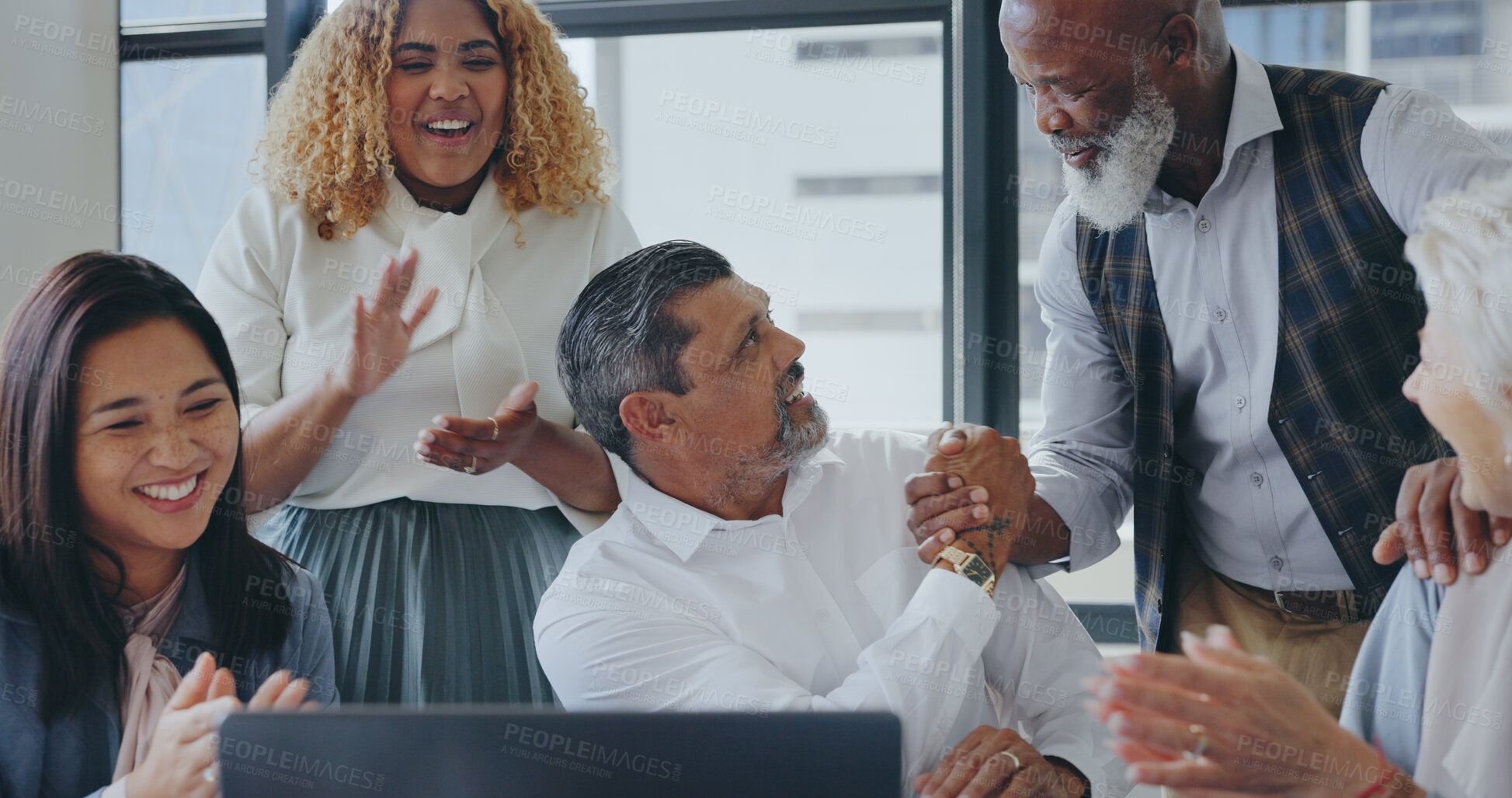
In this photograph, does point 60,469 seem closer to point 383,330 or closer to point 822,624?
point 383,330

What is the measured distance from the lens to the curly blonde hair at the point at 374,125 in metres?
1.95

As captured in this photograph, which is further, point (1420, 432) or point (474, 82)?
point (474, 82)

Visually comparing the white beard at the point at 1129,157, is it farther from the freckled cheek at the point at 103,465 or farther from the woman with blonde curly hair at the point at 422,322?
the freckled cheek at the point at 103,465

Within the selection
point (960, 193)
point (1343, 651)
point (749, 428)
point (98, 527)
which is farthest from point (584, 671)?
point (960, 193)

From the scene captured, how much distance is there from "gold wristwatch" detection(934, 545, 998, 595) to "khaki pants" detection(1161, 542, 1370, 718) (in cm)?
54

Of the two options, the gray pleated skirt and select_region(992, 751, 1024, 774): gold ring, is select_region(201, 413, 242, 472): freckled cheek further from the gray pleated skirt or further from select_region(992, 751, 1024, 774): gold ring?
select_region(992, 751, 1024, 774): gold ring

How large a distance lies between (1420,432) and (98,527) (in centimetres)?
195

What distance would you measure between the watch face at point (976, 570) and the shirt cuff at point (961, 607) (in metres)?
0.01

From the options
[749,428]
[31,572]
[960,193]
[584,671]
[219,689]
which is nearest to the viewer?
[219,689]

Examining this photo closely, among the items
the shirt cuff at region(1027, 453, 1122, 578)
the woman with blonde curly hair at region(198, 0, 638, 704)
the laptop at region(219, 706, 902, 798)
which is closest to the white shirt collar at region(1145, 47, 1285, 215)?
the shirt cuff at region(1027, 453, 1122, 578)

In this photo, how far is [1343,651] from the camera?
71.1 inches

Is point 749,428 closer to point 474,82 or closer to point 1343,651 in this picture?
point 474,82

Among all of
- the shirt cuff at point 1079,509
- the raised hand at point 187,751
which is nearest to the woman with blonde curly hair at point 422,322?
the raised hand at point 187,751

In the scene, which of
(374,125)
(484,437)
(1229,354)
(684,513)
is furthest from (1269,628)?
(374,125)
